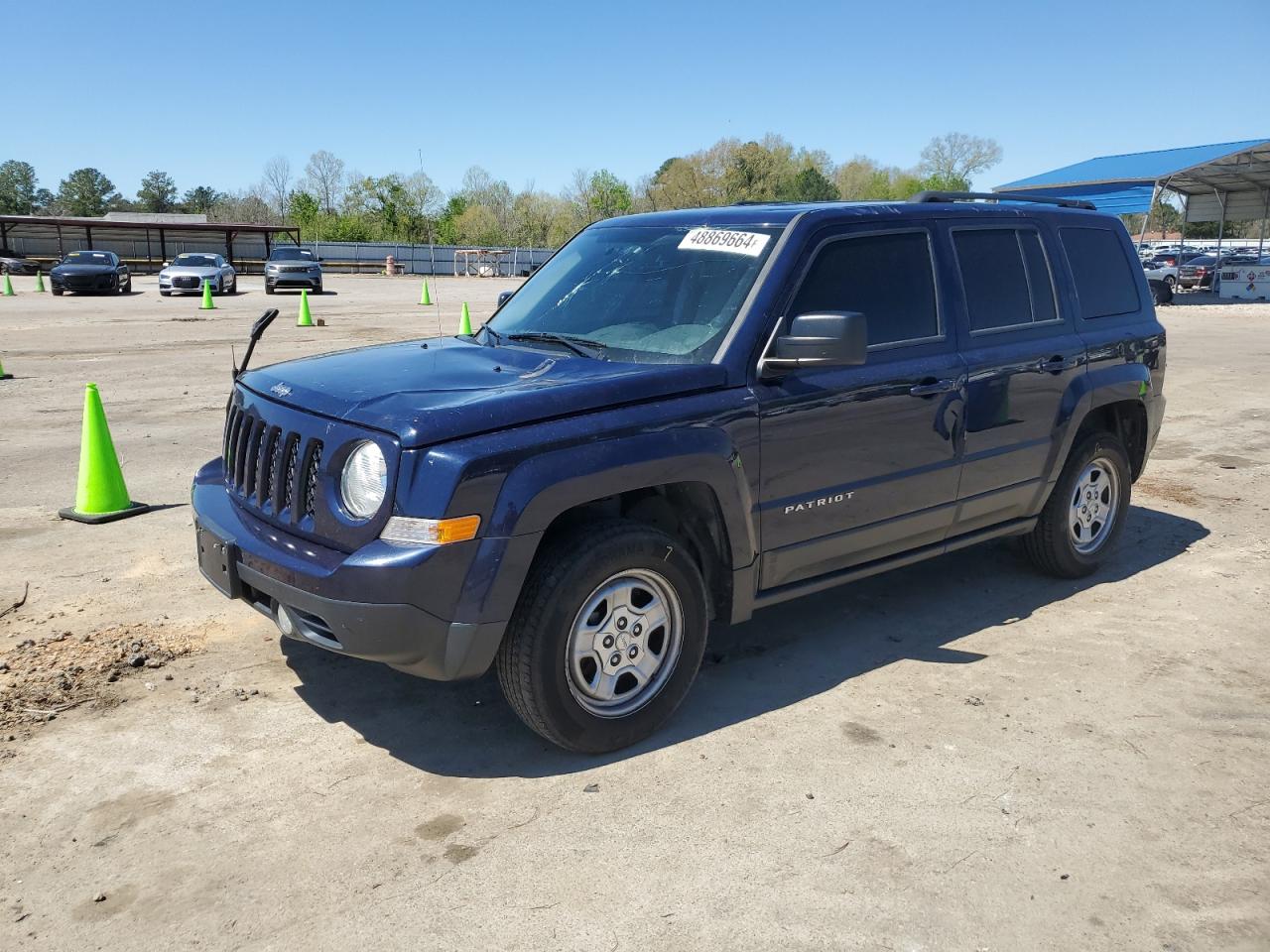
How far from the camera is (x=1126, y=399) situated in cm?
568

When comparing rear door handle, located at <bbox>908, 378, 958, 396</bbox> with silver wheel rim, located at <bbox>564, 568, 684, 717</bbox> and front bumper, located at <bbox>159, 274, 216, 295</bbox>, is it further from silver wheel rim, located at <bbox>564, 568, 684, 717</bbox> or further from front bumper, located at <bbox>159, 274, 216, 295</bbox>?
front bumper, located at <bbox>159, 274, 216, 295</bbox>

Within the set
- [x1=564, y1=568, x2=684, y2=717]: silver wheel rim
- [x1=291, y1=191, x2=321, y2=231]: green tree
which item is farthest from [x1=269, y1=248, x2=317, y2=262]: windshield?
[x1=291, y1=191, x2=321, y2=231]: green tree

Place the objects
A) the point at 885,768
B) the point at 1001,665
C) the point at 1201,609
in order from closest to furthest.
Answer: the point at 885,768 → the point at 1001,665 → the point at 1201,609

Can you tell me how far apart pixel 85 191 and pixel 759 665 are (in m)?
136

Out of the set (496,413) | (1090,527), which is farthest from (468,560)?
(1090,527)

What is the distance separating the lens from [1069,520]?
557 centimetres

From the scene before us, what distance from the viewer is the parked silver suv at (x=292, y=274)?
1293 inches

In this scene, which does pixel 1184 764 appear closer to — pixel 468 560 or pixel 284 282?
pixel 468 560

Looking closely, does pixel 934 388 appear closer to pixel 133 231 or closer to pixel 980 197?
pixel 980 197

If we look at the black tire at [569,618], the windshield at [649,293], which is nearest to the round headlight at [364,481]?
the black tire at [569,618]

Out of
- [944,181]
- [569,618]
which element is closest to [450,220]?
[944,181]

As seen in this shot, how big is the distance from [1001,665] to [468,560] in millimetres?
2603

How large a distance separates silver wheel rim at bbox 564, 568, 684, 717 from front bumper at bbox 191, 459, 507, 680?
0.36 metres

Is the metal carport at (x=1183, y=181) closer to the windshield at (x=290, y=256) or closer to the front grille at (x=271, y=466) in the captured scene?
the windshield at (x=290, y=256)
